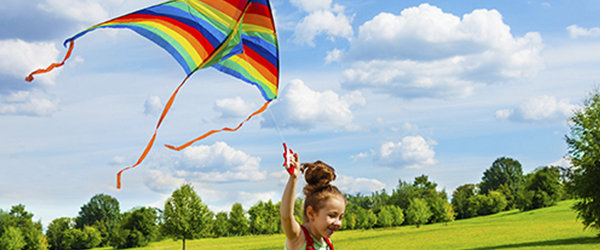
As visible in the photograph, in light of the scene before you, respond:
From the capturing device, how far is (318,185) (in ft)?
12.0

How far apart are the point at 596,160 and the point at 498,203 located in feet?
231

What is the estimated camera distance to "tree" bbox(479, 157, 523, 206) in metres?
112

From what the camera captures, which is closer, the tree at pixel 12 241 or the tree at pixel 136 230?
the tree at pixel 12 241

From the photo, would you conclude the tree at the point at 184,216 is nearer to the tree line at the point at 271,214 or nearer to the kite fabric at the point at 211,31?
the tree line at the point at 271,214

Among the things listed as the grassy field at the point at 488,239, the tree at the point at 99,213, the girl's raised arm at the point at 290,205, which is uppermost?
the tree at the point at 99,213

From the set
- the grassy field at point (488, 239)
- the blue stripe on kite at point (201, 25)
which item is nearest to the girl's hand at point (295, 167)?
the blue stripe on kite at point (201, 25)

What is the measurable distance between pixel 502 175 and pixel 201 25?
397ft

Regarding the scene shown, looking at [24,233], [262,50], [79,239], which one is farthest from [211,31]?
[79,239]

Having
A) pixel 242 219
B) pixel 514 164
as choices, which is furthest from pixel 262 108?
pixel 514 164

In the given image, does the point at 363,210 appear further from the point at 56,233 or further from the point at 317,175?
the point at 317,175

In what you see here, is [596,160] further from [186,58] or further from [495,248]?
[186,58]

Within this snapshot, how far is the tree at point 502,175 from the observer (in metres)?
112

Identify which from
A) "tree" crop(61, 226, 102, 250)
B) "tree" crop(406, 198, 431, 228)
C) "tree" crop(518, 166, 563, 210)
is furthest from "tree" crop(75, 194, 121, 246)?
"tree" crop(518, 166, 563, 210)

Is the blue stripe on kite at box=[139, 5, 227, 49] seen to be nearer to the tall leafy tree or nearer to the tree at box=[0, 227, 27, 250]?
the tall leafy tree
